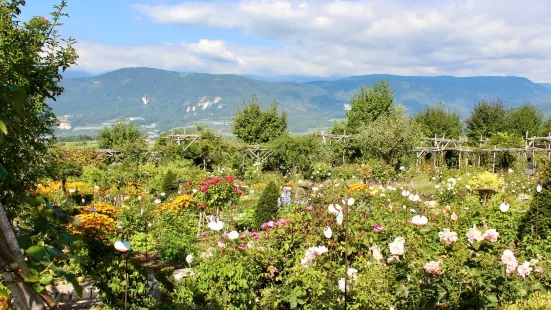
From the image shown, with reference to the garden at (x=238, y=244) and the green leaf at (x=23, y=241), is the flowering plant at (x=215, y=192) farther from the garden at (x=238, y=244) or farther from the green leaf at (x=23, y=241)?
the green leaf at (x=23, y=241)

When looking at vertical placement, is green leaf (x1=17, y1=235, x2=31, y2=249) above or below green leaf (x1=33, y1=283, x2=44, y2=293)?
above

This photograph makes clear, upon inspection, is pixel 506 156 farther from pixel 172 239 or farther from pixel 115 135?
pixel 115 135

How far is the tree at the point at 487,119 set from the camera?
28906 millimetres

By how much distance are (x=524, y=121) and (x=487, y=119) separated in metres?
3.18

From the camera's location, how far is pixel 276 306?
426 centimetres

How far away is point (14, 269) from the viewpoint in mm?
788

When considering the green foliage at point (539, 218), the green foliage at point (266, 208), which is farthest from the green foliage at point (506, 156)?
the green foliage at point (266, 208)

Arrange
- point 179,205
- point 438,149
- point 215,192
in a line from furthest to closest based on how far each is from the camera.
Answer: point 438,149
point 179,205
point 215,192

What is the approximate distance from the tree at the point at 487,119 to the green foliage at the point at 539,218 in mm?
24437

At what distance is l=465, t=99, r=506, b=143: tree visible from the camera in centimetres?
2891

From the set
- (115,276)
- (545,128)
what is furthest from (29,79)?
(545,128)

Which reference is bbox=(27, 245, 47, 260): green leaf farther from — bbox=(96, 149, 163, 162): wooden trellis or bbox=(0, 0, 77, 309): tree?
bbox=(96, 149, 163, 162): wooden trellis

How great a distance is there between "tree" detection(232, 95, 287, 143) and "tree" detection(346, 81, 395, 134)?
4.65 metres

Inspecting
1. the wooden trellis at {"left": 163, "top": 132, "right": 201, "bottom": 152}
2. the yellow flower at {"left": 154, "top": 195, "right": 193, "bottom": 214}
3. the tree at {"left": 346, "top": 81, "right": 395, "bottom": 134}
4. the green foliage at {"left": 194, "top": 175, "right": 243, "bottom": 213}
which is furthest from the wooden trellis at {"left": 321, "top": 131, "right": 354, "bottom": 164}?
the yellow flower at {"left": 154, "top": 195, "right": 193, "bottom": 214}
